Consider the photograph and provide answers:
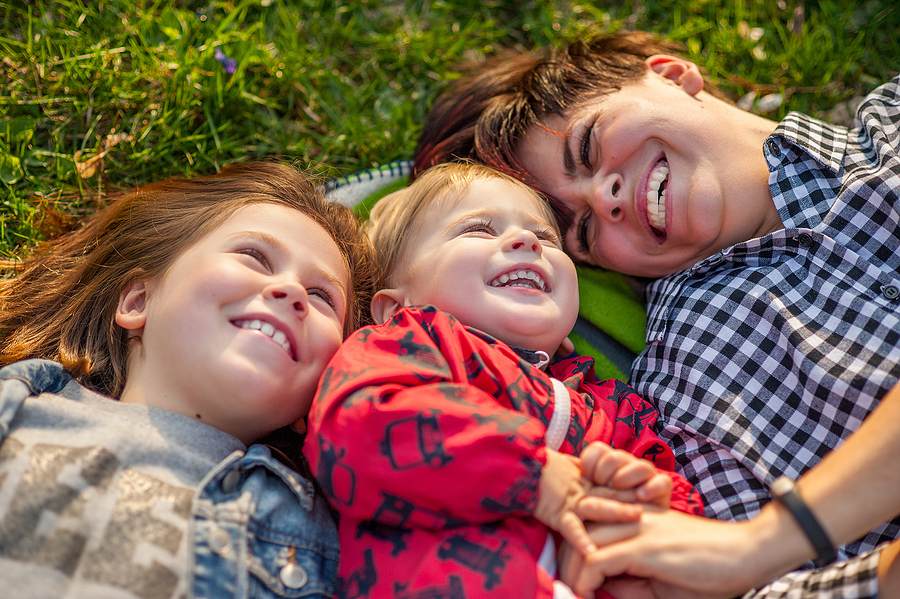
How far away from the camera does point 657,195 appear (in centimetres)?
310

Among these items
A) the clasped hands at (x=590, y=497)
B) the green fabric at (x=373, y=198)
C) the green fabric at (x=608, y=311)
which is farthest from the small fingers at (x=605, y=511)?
the green fabric at (x=373, y=198)

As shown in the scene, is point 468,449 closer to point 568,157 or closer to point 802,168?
point 568,157

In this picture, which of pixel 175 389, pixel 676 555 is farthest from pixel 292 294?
pixel 676 555

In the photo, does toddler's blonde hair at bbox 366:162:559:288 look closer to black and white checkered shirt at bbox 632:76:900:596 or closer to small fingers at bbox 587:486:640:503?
black and white checkered shirt at bbox 632:76:900:596

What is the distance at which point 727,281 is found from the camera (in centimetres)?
301

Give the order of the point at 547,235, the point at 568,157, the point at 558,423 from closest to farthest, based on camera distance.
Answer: the point at 558,423, the point at 547,235, the point at 568,157

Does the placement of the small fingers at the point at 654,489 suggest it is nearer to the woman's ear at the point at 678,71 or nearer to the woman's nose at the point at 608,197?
the woman's nose at the point at 608,197

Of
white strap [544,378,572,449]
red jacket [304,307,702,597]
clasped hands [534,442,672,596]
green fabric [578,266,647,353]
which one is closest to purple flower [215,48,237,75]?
green fabric [578,266,647,353]

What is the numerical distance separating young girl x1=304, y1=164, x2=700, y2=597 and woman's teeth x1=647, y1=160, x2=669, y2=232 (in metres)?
0.65

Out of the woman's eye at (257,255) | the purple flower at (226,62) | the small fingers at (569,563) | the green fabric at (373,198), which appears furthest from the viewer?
the purple flower at (226,62)

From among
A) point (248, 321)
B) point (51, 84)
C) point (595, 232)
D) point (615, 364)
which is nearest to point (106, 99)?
point (51, 84)

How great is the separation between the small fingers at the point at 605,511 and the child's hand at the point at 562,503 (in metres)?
0.02

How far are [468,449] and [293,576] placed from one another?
0.65 metres

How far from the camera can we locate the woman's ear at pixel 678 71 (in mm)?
3346
